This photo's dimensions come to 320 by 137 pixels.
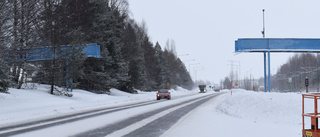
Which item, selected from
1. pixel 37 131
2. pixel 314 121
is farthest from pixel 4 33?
pixel 314 121

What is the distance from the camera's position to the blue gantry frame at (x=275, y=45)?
32688mm

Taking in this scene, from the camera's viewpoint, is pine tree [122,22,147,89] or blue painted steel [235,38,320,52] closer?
blue painted steel [235,38,320,52]

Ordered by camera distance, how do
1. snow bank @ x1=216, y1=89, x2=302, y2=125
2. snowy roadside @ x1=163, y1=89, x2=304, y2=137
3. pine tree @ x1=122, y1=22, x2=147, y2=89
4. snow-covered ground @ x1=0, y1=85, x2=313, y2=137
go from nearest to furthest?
snowy roadside @ x1=163, y1=89, x2=304, y2=137 → snow-covered ground @ x1=0, y1=85, x2=313, y2=137 → snow bank @ x1=216, y1=89, x2=302, y2=125 → pine tree @ x1=122, y1=22, x2=147, y2=89

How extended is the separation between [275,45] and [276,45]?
0.13 metres

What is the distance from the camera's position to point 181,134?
8352 millimetres

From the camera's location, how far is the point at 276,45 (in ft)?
108

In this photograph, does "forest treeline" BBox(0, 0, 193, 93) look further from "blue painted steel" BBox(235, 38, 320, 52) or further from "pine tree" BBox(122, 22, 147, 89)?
"blue painted steel" BBox(235, 38, 320, 52)

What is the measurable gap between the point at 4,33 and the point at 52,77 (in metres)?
7.61

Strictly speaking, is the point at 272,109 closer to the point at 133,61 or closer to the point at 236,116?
the point at 236,116

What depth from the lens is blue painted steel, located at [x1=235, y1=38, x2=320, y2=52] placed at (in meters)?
32.7

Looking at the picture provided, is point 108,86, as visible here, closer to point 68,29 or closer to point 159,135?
point 68,29

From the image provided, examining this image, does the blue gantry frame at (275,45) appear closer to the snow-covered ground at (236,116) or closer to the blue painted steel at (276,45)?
the blue painted steel at (276,45)

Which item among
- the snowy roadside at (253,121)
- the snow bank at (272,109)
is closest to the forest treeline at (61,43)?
the snowy roadside at (253,121)

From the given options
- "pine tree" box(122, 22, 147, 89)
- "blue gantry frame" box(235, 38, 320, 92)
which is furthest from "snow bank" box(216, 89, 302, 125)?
"pine tree" box(122, 22, 147, 89)
